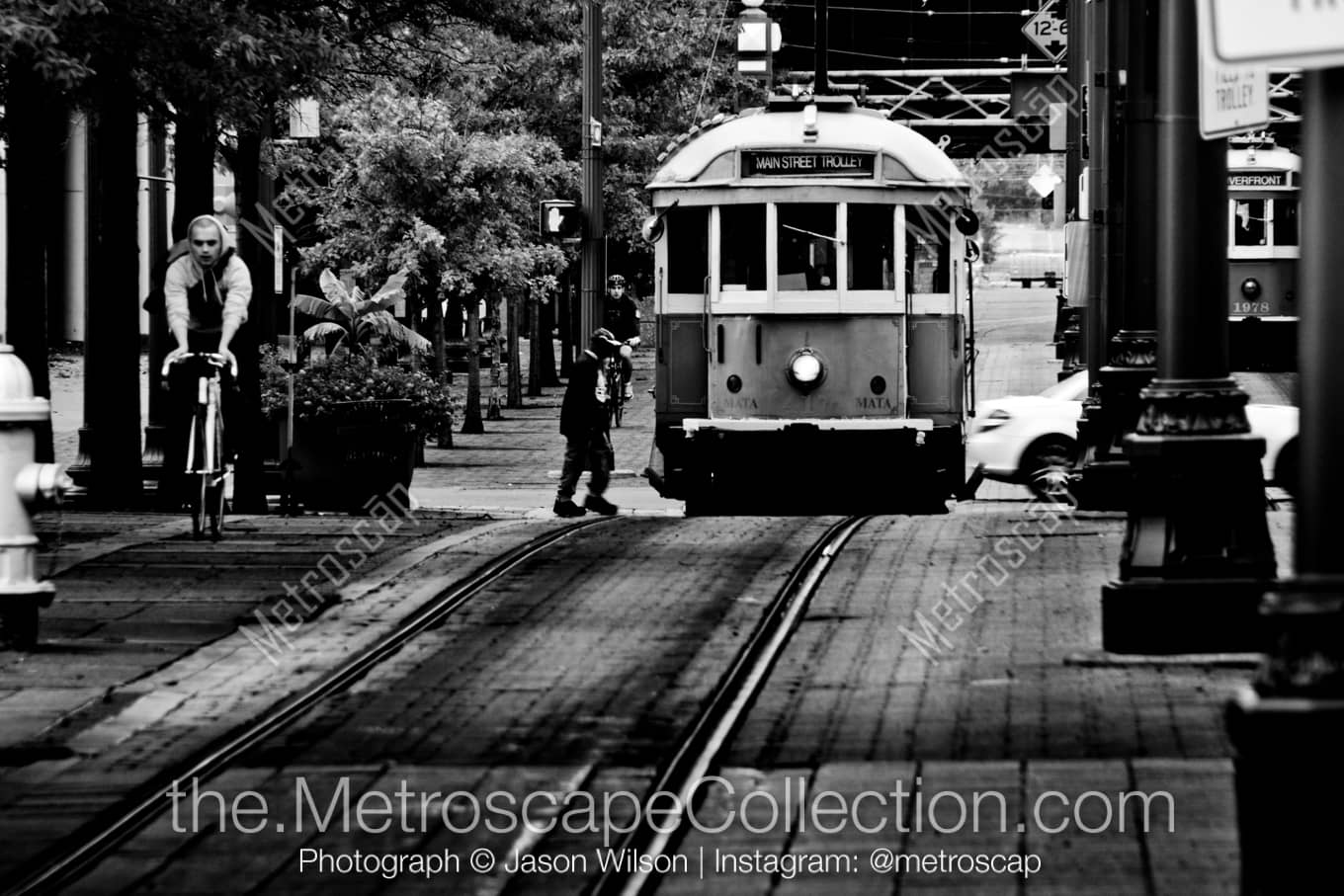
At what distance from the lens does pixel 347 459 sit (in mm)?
18594

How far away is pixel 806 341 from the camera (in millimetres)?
18797

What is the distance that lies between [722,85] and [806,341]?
25.2m

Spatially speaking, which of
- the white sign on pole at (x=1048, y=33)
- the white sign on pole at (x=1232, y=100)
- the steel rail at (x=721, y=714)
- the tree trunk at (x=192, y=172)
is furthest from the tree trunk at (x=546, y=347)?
the white sign on pole at (x=1232, y=100)

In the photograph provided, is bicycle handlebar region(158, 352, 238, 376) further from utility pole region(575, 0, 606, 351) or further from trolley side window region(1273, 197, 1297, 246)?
trolley side window region(1273, 197, 1297, 246)

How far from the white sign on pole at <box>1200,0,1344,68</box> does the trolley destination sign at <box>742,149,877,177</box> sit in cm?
1429

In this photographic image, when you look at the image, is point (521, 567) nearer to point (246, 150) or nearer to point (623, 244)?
point (246, 150)

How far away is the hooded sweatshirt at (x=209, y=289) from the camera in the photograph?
12625mm

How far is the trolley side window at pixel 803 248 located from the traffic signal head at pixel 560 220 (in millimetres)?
3191

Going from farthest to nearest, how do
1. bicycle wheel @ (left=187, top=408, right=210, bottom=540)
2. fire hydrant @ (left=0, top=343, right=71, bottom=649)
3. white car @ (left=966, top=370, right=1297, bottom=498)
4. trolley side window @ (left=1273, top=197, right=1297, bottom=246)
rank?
trolley side window @ (left=1273, top=197, right=1297, bottom=246) → white car @ (left=966, top=370, right=1297, bottom=498) → bicycle wheel @ (left=187, top=408, right=210, bottom=540) → fire hydrant @ (left=0, top=343, right=71, bottom=649)

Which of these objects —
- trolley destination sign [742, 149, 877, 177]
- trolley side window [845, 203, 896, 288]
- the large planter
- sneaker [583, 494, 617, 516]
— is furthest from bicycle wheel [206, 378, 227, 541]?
trolley side window [845, 203, 896, 288]

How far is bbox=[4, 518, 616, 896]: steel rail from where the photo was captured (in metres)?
6.23

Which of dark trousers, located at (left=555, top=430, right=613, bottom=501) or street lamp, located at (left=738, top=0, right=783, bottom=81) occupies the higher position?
street lamp, located at (left=738, top=0, right=783, bottom=81)

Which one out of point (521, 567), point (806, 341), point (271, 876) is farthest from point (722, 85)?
point (271, 876)

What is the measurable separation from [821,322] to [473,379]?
55.4ft
